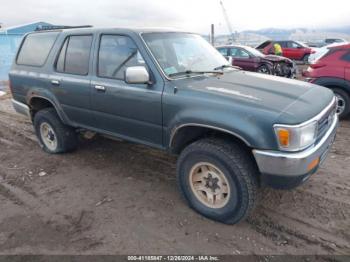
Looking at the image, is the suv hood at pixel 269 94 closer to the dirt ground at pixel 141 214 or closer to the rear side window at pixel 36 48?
the dirt ground at pixel 141 214

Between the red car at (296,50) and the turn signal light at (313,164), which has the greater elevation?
the turn signal light at (313,164)

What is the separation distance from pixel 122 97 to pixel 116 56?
1.79 ft

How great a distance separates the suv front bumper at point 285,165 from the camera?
2588 millimetres

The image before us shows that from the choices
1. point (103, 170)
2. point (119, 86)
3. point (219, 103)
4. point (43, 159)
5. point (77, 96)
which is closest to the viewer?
point (219, 103)

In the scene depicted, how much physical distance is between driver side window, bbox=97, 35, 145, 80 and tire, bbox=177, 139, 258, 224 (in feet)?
4.03

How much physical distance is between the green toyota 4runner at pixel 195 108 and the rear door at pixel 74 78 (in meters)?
0.01

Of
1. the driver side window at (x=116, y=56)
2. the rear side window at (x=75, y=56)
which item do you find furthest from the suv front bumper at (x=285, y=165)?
the rear side window at (x=75, y=56)

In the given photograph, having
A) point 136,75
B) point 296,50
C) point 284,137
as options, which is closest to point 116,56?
point 136,75

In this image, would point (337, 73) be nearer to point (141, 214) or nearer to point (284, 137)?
point (284, 137)

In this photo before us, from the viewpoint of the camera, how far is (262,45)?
727 inches

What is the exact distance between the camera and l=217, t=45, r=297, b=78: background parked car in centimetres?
1214

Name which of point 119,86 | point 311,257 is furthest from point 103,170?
point 311,257

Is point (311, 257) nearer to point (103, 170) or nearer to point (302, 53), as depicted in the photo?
point (103, 170)

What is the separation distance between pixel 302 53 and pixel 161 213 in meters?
20.4
